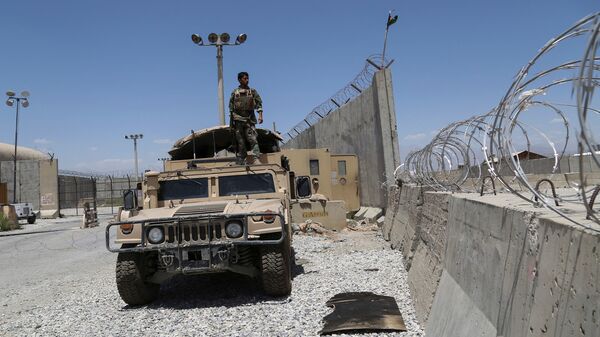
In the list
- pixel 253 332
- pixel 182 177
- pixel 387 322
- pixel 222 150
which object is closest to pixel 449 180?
pixel 387 322

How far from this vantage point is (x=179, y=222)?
6.54m

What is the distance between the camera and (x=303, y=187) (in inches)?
327

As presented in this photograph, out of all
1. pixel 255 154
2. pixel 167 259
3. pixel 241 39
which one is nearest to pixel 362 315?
pixel 167 259

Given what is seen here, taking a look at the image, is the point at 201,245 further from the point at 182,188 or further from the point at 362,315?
the point at 362,315

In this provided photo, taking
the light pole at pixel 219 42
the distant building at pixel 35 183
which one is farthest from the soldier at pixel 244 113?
the distant building at pixel 35 183

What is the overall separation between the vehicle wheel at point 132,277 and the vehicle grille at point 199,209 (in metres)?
0.71

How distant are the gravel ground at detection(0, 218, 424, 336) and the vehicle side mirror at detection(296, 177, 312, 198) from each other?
119 centimetres

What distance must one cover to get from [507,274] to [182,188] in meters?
5.72

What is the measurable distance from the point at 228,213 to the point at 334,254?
4.33 meters

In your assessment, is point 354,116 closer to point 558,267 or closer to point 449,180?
point 449,180

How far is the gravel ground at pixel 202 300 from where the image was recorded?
579cm

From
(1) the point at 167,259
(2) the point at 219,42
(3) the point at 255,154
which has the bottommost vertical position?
(1) the point at 167,259

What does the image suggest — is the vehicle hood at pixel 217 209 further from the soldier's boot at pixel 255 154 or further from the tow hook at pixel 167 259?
the soldier's boot at pixel 255 154

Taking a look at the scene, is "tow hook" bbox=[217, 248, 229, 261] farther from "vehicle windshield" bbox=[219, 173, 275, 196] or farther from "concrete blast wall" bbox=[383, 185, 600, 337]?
"concrete blast wall" bbox=[383, 185, 600, 337]
